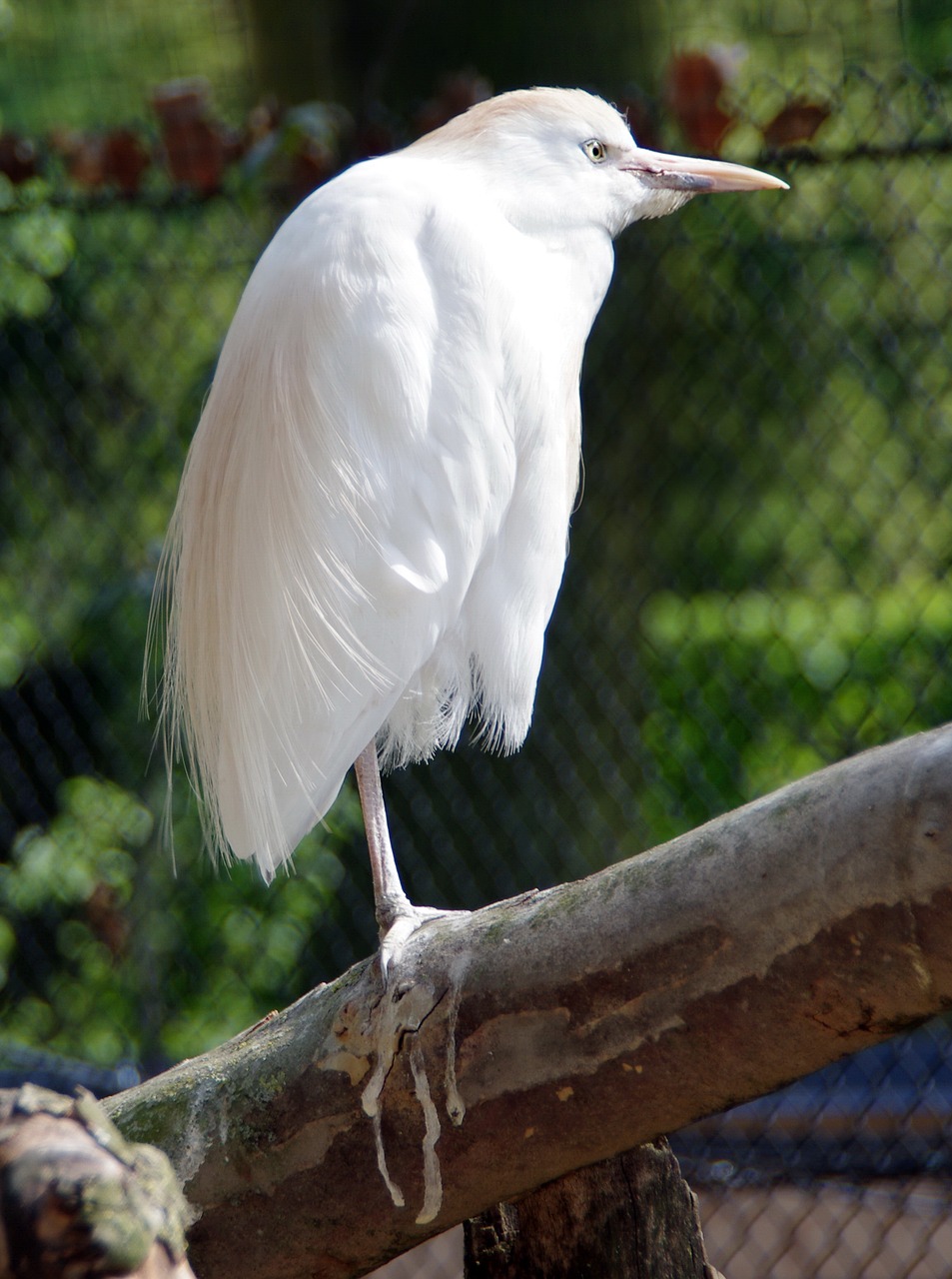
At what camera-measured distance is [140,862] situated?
211 centimetres

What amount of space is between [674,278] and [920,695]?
2.50ft

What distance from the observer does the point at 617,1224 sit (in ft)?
2.67

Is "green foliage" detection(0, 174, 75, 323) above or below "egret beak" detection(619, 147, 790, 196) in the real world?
below

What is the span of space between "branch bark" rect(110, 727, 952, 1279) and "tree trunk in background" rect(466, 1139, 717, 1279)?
7 centimetres

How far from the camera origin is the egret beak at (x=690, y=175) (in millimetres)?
1254

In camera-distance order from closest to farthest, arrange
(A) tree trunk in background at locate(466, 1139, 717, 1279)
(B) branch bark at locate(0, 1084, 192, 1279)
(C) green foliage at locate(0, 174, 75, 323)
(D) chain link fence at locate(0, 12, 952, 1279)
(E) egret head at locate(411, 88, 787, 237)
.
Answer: (B) branch bark at locate(0, 1084, 192, 1279) < (A) tree trunk in background at locate(466, 1139, 717, 1279) < (E) egret head at locate(411, 88, 787, 237) < (D) chain link fence at locate(0, 12, 952, 1279) < (C) green foliage at locate(0, 174, 75, 323)

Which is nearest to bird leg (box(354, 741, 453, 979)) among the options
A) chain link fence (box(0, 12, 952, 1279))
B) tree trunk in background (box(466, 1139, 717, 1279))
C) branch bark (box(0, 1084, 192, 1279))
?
tree trunk in background (box(466, 1139, 717, 1279))

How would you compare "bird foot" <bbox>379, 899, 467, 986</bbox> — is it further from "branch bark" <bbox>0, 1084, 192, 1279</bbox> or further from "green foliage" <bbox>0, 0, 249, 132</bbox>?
"green foliage" <bbox>0, 0, 249, 132</bbox>

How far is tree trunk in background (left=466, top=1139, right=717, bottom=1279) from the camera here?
2.66 ft

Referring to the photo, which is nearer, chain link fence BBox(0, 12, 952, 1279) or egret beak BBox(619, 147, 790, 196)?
egret beak BBox(619, 147, 790, 196)

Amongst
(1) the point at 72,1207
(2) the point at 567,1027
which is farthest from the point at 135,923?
(1) the point at 72,1207

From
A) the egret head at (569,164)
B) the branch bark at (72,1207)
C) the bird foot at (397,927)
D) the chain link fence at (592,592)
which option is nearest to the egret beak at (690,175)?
the egret head at (569,164)

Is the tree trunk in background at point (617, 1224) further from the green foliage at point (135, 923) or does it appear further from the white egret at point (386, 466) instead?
the green foliage at point (135, 923)

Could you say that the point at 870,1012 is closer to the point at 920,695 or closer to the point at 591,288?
the point at 591,288
